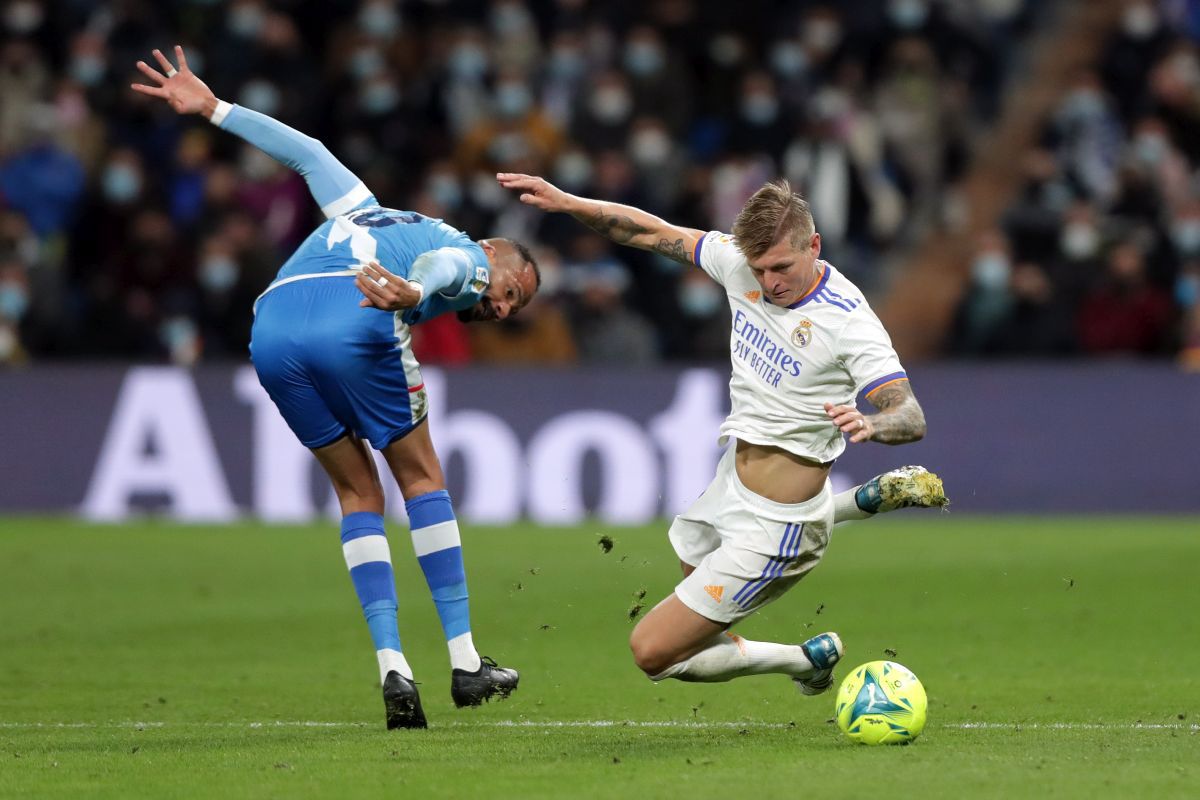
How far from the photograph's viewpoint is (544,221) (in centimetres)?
1819

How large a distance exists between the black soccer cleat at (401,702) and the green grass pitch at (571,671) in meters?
0.10

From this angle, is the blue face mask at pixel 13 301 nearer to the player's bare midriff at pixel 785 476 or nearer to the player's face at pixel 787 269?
the player's bare midriff at pixel 785 476

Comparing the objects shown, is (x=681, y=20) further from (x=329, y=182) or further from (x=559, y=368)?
(x=329, y=182)

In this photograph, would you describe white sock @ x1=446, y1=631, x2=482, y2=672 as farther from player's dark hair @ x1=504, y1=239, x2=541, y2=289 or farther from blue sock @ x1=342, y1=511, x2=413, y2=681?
player's dark hair @ x1=504, y1=239, x2=541, y2=289

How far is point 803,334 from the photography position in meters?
7.11

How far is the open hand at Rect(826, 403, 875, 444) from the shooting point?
6223 mm

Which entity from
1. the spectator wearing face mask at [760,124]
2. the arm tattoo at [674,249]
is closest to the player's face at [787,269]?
the arm tattoo at [674,249]

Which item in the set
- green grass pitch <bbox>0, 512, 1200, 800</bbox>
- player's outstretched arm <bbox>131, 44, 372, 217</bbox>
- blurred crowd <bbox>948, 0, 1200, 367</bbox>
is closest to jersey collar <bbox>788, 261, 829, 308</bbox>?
green grass pitch <bbox>0, 512, 1200, 800</bbox>

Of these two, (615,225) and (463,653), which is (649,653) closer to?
(463,653)

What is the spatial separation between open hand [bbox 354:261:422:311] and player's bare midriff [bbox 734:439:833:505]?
4.81 ft

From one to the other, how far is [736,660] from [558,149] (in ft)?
39.0

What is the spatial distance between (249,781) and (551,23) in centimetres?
1534

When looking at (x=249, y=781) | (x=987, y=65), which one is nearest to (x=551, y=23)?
(x=987, y=65)

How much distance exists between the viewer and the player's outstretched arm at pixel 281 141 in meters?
8.02
